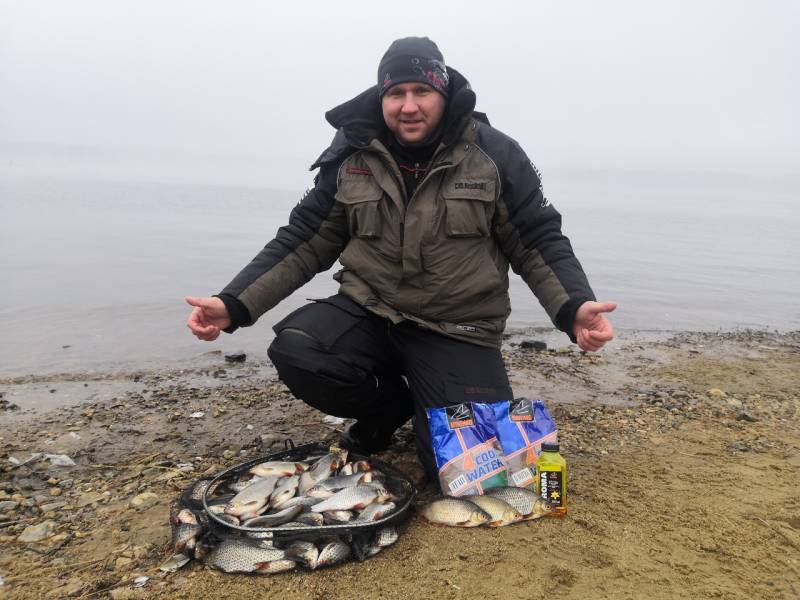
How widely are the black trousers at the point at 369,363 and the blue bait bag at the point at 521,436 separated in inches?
7.2

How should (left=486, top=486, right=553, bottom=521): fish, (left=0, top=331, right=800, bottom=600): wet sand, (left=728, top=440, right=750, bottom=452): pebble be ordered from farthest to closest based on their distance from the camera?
(left=728, top=440, right=750, bottom=452): pebble < (left=486, top=486, right=553, bottom=521): fish < (left=0, top=331, right=800, bottom=600): wet sand

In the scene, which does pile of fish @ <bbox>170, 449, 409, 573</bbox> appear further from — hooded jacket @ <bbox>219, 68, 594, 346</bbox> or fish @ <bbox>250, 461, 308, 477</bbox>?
hooded jacket @ <bbox>219, 68, 594, 346</bbox>

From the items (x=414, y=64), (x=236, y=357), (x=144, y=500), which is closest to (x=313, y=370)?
(x=144, y=500)

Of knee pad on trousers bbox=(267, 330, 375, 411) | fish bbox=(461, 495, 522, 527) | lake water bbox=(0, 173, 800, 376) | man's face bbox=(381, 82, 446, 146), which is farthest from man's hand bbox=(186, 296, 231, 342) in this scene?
lake water bbox=(0, 173, 800, 376)

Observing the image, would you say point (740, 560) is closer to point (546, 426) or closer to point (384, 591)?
point (546, 426)

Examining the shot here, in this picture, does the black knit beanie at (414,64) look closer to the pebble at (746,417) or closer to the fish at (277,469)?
the fish at (277,469)

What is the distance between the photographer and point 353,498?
3258 mm

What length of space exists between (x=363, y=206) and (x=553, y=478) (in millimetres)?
1854

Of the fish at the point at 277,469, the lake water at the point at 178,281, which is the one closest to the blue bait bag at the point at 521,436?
the fish at the point at 277,469

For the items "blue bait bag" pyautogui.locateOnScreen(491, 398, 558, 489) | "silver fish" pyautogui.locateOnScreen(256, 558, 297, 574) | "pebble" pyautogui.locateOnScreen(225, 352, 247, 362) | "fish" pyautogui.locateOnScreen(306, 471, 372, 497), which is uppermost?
"blue bait bag" pyautogui.locateOnScreen(491, 398, 558, 489)

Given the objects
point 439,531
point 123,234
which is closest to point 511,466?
point 439,531

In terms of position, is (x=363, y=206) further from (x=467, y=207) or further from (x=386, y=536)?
(x=386, y=536)

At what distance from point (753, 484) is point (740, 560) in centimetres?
95

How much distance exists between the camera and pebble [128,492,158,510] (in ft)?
11.9
